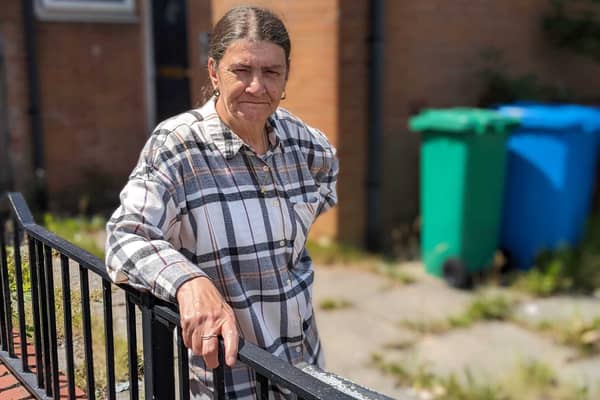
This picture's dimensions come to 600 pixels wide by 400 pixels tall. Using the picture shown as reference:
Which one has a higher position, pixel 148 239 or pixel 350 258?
pixel 148 239

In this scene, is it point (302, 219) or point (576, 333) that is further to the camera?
point (576, 333)

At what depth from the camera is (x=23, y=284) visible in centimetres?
236

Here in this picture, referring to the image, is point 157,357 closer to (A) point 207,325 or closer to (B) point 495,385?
(A) point 207,325

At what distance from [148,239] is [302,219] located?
0.48 meters

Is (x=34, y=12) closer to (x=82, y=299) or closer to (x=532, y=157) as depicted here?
(x=532, y=157)

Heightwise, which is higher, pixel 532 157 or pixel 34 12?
pixel 34 12

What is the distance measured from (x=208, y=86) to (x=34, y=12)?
5.51 m

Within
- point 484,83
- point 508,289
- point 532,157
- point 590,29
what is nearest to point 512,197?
point 532,157

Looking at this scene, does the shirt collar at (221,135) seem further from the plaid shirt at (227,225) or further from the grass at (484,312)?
the grass at (484,312)

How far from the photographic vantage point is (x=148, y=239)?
1.53 m

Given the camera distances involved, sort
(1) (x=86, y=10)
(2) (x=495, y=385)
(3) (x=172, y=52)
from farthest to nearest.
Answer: (3) (x=172, y=52) → (1) (x=86, y=10) → (2) (x=495, y=385)

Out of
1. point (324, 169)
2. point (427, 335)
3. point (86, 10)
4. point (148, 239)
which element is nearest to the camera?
point (148, 239)

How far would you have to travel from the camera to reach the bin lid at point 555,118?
4766mm

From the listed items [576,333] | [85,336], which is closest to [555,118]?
[576,333]
